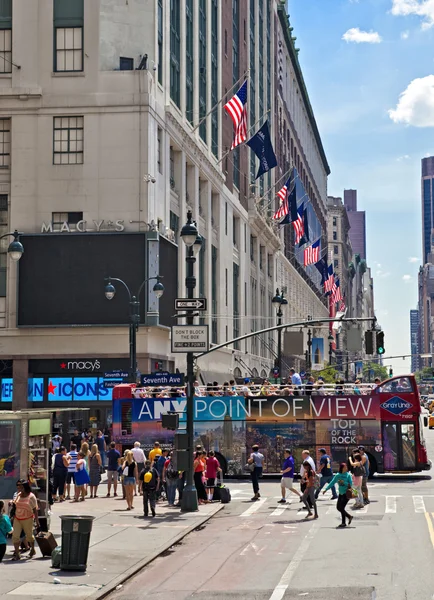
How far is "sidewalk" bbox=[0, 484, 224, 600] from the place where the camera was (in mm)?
18000

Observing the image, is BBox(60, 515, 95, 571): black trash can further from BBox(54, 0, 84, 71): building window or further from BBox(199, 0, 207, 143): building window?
BBox(199, 0, 207, 143): building window

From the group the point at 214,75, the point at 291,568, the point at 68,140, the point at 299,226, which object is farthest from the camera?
the point at 299,226

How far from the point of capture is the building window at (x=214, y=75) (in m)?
73.4

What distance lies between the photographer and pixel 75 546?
19.9m

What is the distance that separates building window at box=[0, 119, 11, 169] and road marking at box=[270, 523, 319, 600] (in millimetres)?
34928

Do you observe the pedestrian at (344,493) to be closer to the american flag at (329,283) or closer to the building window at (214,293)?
the building window at (214,293)

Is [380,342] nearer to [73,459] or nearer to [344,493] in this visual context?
[73,459]

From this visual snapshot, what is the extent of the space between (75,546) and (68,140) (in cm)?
3763

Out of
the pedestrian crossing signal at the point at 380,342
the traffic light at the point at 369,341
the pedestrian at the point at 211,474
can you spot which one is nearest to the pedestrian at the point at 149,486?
the pedestrian at the point at 211,474

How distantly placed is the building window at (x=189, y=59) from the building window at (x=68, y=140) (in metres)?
11.6

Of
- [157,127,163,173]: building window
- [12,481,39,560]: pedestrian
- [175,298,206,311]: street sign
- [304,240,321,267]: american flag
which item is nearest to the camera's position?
[12,481,39,560]: pedestrian

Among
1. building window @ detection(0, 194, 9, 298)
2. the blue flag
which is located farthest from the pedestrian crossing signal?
building window @ detection(0, 194, 9, 298)

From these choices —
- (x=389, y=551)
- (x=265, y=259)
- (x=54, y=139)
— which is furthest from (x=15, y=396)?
(x=265, y=259)

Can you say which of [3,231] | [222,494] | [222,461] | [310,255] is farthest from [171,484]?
[310,255]
